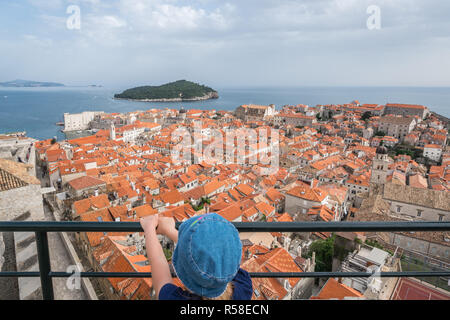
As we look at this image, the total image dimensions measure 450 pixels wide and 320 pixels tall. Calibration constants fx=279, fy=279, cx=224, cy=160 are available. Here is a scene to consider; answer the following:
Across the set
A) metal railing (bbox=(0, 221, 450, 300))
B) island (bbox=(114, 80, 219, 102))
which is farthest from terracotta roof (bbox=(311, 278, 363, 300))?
island (bbox=(114, 80, 219, 102))

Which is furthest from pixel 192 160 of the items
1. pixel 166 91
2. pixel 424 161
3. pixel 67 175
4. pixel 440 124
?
pixel 166 91

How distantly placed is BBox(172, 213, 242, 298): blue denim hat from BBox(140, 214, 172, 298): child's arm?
122mm

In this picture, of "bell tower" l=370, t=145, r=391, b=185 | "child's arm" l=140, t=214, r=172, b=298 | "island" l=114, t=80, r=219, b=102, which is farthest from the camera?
"island" l=114, t=80, r=219, b=102

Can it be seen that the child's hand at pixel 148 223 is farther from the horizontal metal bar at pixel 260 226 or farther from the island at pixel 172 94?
the island at pixel 172 94

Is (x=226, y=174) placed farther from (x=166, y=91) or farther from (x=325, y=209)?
(x=166, y=91)

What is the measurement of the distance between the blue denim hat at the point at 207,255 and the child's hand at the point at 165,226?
145 millimetres

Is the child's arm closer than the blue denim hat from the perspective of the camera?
No

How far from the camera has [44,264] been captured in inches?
37.6

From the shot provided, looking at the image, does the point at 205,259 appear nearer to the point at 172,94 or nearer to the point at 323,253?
the point at 323,253

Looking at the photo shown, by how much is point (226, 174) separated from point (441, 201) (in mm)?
11776

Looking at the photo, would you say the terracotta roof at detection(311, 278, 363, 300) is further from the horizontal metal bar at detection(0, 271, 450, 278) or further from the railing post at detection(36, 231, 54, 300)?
the railing post at detection(36, 231, 54, 300)

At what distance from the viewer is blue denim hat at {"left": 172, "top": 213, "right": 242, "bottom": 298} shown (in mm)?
668

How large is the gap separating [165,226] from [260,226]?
30 cm

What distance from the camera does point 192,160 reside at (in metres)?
24.1
